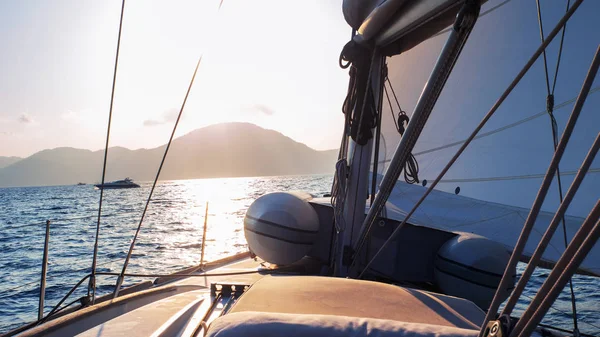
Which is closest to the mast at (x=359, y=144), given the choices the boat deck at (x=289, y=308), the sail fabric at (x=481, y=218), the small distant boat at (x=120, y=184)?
the sail fabric at (x=481, y=218)

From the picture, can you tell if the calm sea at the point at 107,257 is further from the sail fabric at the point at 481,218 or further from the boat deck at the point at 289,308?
the sail fabric at the point at 481,218

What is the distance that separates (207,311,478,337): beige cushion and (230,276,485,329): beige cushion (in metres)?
0.26

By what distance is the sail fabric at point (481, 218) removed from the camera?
4.29 meters

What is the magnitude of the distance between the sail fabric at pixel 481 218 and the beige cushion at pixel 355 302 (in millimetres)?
2955

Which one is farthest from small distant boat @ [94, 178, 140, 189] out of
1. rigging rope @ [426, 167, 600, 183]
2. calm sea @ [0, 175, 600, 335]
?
rigging rope @ [426, 167, 600, 183]

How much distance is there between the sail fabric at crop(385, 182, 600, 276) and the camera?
429 cm

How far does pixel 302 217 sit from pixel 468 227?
2285mm

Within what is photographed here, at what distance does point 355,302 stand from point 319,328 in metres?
0.47

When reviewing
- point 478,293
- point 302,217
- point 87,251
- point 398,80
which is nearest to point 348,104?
point 302,217

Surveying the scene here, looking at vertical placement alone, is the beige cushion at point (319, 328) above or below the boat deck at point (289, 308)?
above

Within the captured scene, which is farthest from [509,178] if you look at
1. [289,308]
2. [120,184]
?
[120,184]

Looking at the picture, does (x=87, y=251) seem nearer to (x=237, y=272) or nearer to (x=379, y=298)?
(x=237, y=272)

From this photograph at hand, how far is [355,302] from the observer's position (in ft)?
5.17

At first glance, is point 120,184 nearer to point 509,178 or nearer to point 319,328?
point 509,178
